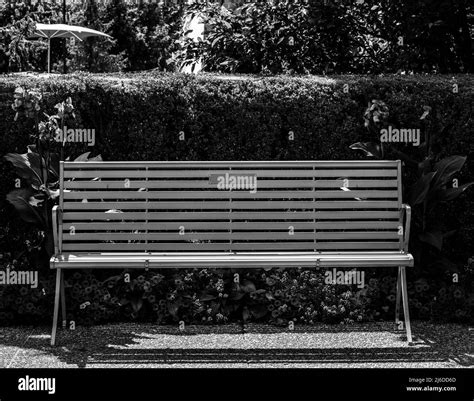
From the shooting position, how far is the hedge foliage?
6.73 metres

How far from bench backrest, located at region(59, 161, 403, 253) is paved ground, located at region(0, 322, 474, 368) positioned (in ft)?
1.79

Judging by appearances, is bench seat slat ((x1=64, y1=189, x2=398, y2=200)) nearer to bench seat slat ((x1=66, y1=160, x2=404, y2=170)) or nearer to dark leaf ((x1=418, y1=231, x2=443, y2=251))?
bench seat slat ((x1=66, y1=160, x2=404, y2=170))

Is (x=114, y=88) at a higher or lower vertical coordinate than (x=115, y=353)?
higher

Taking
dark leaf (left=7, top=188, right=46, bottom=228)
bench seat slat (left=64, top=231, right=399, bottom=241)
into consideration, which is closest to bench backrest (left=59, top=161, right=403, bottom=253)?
bench seat slat (left=64, top=231, right=399, bottom=241)

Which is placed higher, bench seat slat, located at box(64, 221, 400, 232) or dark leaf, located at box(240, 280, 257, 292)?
bench seat slat, located at box(64, 221, 400, 232)

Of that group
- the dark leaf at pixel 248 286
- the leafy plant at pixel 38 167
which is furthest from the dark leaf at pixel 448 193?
the leafy plant at pixel 38 167

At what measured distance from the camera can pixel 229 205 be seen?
6484 millimetres

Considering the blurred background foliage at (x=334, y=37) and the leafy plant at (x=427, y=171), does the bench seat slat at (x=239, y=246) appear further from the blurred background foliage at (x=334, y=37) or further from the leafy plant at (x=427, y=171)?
the blurred background foliage at (x=334, y=37)

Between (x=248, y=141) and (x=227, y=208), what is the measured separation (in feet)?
2.56

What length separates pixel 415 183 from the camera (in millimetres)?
6816

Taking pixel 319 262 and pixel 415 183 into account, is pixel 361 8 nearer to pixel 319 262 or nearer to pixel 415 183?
pixel 415 183

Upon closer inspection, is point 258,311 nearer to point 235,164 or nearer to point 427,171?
point 235,164

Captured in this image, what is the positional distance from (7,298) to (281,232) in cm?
187

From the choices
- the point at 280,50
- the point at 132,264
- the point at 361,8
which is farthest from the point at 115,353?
the point at 361,8
